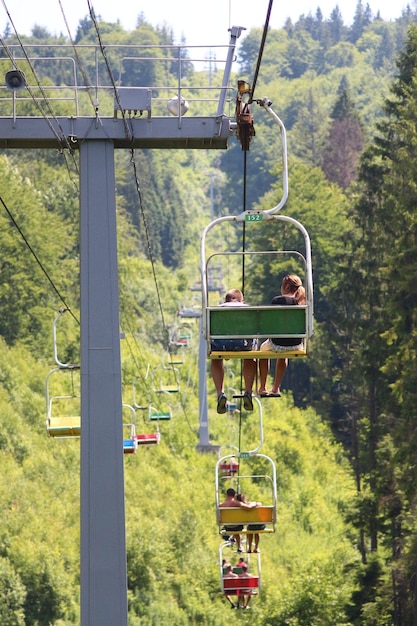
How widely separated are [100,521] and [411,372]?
20311mm

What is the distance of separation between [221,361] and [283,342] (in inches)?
36.2

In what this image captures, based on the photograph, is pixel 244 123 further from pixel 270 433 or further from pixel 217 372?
pixel 270 433

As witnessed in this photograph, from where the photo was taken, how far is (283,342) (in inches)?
495

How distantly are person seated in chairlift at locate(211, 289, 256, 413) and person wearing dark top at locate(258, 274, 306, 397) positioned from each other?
0.37ft

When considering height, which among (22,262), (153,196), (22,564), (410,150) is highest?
(153,196)

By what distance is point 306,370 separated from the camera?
7206 cm

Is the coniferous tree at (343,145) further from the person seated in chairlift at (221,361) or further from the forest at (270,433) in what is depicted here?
Result: the person seated in chairlift at (221,361)

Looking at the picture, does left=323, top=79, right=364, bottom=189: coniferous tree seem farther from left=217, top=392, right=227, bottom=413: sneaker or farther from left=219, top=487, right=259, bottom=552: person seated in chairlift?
left=217, top=392, right=227, bottom=413: sneaker

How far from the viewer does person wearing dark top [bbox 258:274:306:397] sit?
41.2ft

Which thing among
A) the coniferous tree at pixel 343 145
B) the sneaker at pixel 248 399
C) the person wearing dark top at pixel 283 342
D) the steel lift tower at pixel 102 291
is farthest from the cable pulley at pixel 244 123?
the coniferous tree at pixel 343 145

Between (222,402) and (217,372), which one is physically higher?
(217,372)

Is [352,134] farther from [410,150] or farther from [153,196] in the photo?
[410,150]

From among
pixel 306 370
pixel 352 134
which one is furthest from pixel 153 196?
pixel 306 370

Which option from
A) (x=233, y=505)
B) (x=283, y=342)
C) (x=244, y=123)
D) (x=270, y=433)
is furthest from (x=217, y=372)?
(x=270, y=433)
